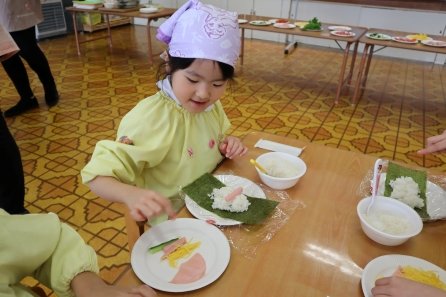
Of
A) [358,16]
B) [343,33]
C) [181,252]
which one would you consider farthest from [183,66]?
[358,16]

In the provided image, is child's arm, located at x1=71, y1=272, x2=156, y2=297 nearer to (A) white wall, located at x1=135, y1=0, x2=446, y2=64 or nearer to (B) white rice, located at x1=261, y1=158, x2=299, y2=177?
(B) white rice, located at x1=261, y1=158, x2=299, y2=177

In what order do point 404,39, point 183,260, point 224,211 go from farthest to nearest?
point 404,39 → point 224,211 → point 183,260

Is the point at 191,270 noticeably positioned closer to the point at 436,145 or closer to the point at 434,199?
the point at 434,199

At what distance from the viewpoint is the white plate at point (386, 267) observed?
65 cm

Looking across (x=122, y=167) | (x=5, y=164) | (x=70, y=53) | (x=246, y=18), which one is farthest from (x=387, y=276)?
(x=70, y=53)

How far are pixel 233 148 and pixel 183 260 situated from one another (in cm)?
46

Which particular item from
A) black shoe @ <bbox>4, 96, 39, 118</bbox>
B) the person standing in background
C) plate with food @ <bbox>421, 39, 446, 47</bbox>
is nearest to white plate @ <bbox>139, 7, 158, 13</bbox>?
the person standing in background

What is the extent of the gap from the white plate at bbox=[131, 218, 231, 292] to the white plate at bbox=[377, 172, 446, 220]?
494 millimetres

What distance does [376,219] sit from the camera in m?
0.80

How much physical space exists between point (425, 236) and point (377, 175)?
0.18 m

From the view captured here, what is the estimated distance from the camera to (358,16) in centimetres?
496

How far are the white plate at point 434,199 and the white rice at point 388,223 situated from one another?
10 centimetres

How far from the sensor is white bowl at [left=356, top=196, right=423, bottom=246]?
2.39 ft

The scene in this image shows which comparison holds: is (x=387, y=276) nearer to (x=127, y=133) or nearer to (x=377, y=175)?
(x=377, y=175)
